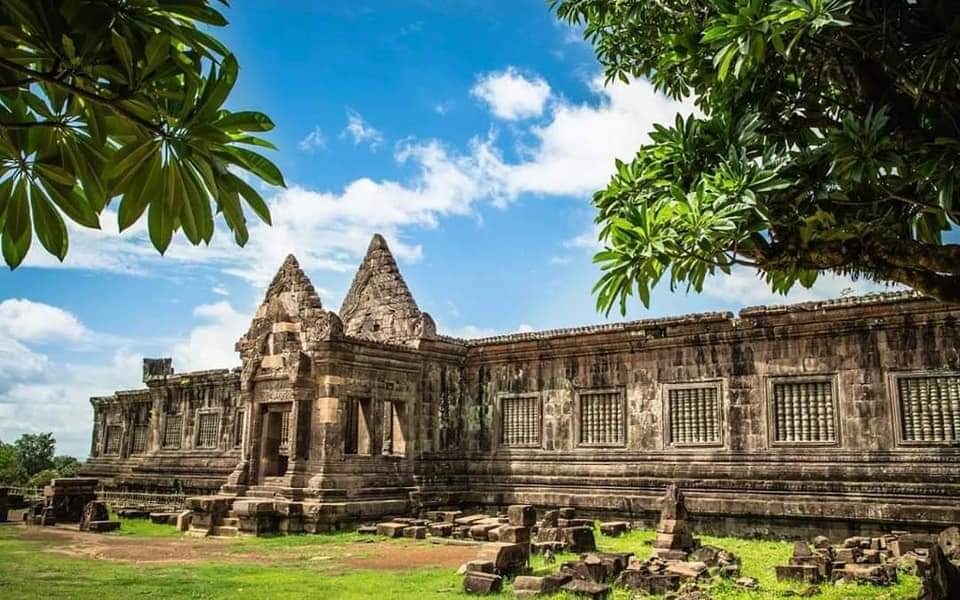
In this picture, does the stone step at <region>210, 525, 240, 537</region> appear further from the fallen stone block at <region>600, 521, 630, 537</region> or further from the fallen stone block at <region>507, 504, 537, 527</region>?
the fallen stone block at <region>600, 521, 630, 537</region>

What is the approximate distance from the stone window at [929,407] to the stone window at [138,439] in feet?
84.5

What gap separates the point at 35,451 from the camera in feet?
137

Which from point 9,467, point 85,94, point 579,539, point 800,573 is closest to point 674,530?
point 579,539

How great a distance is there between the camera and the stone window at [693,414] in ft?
52.9

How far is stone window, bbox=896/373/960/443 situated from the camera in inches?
532

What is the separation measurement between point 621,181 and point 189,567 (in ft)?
29.5

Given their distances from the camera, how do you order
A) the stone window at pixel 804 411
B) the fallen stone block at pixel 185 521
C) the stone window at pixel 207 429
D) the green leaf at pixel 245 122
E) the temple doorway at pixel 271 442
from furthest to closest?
the stone window at pixel 207 429
the temple doorway at pixel 271 442
the fallen stone block at pixel 185 521
the stone window at pixel 804 411
the green leaf at pixel 245 122

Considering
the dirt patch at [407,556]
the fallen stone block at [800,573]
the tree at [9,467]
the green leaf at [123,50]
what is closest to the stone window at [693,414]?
the dirt patch at [407,556]

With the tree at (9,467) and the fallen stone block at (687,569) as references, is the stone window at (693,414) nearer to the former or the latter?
the fallen stone block at (687,569)

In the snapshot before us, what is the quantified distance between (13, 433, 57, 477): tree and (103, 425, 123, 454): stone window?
12.3 meters

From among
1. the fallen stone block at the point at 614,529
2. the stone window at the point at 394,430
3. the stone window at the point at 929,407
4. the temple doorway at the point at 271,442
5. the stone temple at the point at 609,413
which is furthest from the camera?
the stone window at the point at 394,430

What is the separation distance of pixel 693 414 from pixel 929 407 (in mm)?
4402

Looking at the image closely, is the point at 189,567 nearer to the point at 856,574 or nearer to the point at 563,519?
the point at 563,519

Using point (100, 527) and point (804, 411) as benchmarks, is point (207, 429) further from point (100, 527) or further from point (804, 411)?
point (804, 411)
